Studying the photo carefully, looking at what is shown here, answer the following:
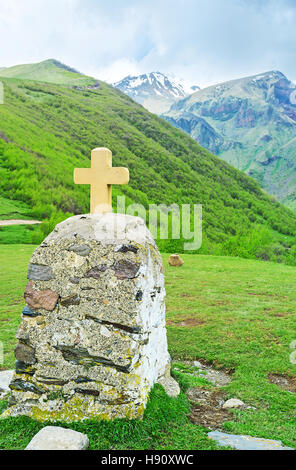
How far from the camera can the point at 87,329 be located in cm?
557

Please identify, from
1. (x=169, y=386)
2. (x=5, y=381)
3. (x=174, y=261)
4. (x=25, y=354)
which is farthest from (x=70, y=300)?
(x=174, y=261)

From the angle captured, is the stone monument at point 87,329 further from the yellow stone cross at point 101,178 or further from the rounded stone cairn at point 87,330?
the yellow stone cross at point 101,178

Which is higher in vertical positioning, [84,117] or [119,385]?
[84,117]

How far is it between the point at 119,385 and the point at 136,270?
66.0 inches

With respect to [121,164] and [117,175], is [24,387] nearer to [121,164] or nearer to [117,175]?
[117,175]

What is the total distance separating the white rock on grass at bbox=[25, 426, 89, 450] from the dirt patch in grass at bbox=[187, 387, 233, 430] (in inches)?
82.2

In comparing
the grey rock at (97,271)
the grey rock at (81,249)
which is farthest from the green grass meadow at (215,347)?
the grey rock at (81,249)

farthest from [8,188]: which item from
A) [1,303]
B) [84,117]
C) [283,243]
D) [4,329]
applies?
[84,117]

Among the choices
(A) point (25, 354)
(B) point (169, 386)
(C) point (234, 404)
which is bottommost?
(C) point (234, 404)

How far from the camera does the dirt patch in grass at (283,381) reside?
812 centimetres

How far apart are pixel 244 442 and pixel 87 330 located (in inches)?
108

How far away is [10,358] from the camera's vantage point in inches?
372

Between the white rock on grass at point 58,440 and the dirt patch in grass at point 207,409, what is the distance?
82.2 inches
